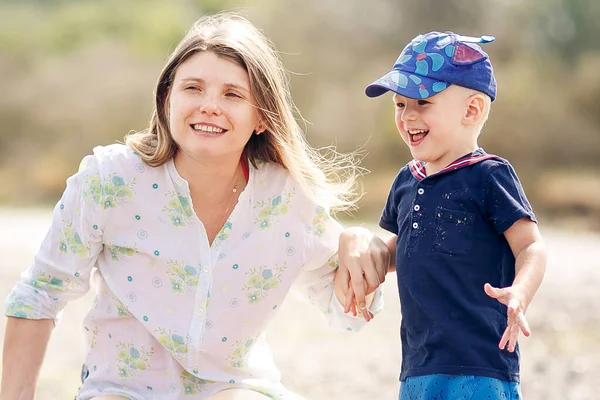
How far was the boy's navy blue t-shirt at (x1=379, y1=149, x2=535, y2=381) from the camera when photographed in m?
2.50

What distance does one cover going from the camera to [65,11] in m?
25.5

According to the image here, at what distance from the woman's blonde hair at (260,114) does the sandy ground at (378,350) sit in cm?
198

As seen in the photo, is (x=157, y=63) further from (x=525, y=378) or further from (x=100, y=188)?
(x=100, y=188)

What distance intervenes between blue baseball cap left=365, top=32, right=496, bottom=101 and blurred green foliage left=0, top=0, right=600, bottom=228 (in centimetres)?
1254

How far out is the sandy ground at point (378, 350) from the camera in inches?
192

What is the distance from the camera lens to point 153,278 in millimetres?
2883

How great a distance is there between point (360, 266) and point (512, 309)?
0.68m

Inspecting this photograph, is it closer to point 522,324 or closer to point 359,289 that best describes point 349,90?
point 359,289

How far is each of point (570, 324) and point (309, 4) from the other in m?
14.1

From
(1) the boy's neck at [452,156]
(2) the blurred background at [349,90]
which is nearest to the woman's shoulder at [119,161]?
(1) the boy's neck at [452,156]

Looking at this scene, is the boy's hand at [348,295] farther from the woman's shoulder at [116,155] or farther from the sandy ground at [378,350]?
the sandy ground at [378,350]

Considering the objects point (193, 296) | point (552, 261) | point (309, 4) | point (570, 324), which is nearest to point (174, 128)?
point (193, 296)

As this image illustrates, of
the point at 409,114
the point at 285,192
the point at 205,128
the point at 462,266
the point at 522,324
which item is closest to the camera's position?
the point at 522,324

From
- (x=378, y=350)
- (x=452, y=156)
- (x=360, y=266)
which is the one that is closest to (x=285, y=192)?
(x=360, y=266)
